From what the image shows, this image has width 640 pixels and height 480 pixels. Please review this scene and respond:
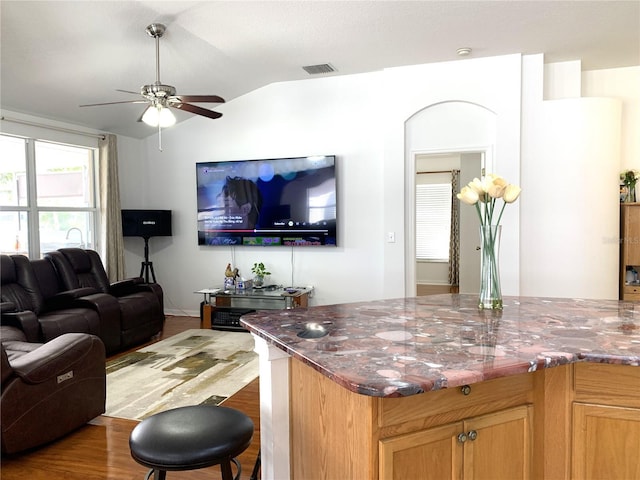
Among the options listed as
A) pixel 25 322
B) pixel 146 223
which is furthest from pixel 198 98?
pixel 146 223

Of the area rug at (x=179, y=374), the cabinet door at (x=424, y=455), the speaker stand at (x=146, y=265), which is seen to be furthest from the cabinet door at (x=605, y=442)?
the speaker stand at (x=146, y=265)

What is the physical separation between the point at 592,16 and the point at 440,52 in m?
1.32

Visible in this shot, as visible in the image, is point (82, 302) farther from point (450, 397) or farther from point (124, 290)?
point (450, 397)

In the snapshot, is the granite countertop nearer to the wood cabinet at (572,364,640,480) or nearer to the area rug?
the wood cabinet at (572,364,640,480)

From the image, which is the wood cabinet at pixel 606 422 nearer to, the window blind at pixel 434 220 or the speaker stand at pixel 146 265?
the speaker stand at pixel 146 265

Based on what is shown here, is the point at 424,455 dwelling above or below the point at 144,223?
below

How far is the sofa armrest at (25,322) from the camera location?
3.70 m

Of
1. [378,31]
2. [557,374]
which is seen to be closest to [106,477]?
[557,374]

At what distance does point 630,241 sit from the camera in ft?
15.9

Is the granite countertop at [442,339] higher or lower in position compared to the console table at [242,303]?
higher

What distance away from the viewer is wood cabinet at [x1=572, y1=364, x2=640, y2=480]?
1.54 m

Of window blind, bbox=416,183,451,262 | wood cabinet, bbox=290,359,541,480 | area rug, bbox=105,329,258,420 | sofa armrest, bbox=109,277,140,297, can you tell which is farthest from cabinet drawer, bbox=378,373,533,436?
window blind, bbox=416,183,451,262

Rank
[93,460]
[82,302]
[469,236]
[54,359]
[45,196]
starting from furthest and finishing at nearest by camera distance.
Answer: [469,236] < [45,196] < [82,302] < [54,359] < [93,460]

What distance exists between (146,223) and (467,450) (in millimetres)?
5434
